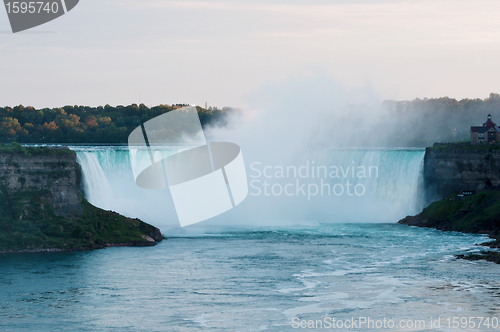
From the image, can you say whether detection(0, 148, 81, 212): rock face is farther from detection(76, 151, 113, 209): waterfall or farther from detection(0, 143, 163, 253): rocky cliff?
detection(76, 151, 113, 209): waterfall

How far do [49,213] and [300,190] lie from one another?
1548 inches

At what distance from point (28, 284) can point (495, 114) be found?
158224 mm

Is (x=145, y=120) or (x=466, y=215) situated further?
(x=145, y=120)

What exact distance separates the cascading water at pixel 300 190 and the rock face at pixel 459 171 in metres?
2.63

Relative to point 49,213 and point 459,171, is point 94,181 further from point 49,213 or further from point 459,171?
point 459,171

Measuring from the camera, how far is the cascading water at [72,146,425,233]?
74.7m

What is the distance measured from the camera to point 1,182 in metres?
57.3

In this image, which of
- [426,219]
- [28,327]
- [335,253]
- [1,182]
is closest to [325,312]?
[28,327]

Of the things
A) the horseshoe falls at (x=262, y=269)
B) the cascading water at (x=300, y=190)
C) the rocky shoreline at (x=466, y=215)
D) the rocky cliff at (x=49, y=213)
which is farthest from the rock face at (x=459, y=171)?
the rocky cliff at (x=49, y=213)

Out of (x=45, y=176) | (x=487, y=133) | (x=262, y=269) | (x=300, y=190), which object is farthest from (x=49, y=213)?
(x=487, y=133)

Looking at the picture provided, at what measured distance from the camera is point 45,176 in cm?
5928

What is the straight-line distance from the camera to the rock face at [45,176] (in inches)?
2280

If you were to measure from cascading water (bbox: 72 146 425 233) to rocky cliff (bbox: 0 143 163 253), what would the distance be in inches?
383

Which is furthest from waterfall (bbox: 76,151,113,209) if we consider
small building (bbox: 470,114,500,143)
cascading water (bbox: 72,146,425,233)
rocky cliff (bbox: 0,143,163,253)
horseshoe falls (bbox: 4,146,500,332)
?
small building (bbox: 470,114,500,143)
